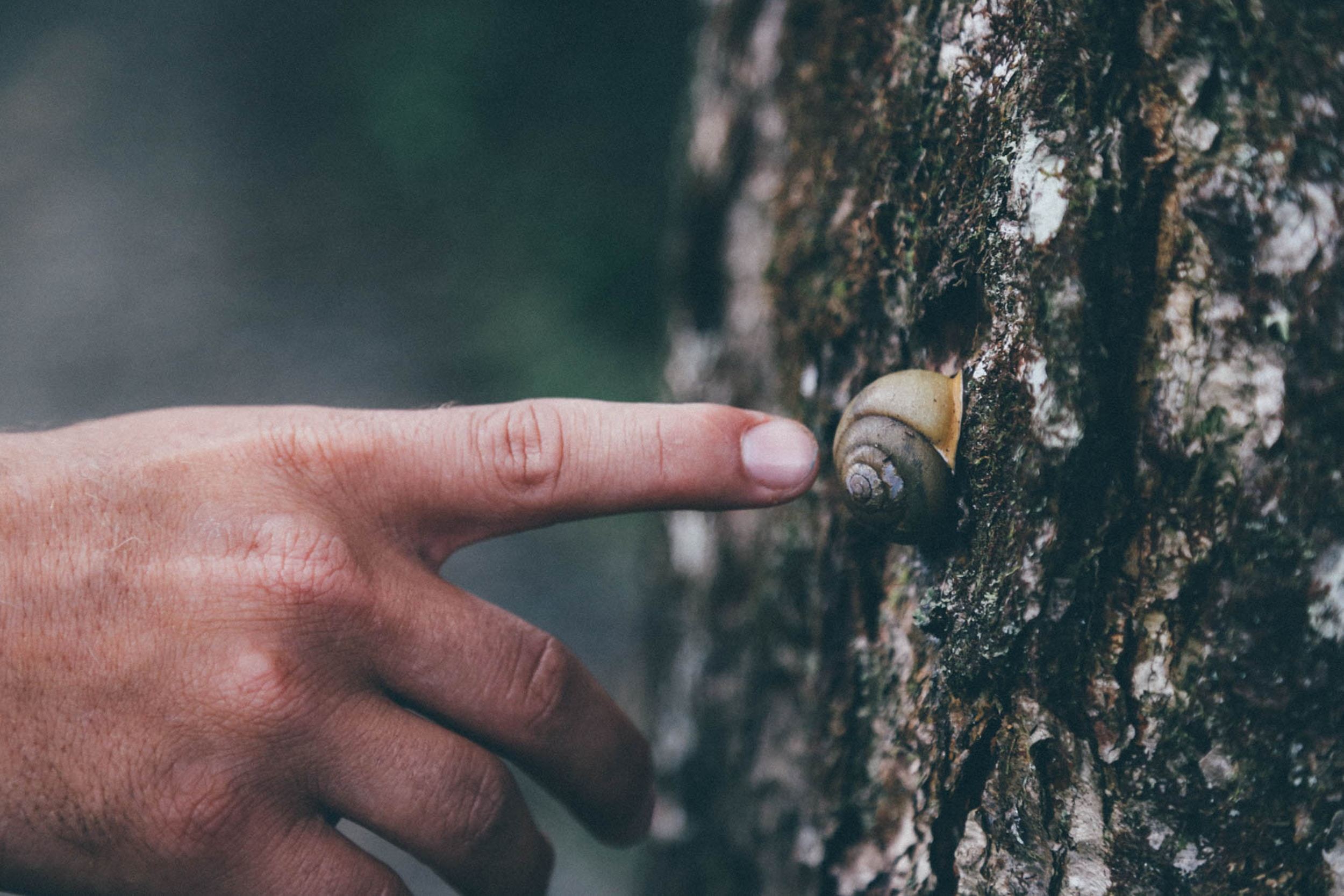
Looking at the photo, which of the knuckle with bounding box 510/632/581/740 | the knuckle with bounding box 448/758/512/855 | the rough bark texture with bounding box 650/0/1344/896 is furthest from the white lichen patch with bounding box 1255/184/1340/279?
the knuckle with bounding box 448/758/512/855

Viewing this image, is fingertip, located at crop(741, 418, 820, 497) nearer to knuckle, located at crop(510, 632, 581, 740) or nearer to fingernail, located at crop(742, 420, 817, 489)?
fingernail, located at crop(742, 420, 817, 489)

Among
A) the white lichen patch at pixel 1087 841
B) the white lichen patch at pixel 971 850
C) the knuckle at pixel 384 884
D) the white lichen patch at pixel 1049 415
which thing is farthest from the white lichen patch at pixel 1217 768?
the knuckle at pixel 384 884

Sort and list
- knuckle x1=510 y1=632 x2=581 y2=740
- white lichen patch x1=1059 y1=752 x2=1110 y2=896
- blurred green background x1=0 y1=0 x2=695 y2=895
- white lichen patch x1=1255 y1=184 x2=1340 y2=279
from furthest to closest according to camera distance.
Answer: blurred green background x1=0 y1=0 x2=695 y2=895
knuckle x1=510 y1=632 x2=581 y2=740
white lichen patch x1=1059 y1=752 x2=1110 y2=896
white lichen patch x1=1255 y1=184 x2=1340 y2=279

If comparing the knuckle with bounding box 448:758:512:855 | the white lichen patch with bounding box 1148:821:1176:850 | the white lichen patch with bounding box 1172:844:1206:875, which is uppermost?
Answer: the white lichen patch with bounding box 1148:821:1176:850

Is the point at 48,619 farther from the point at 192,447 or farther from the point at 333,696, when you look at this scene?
the point at 333,696

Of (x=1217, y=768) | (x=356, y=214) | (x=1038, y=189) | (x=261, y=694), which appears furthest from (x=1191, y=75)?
(x=356, y=214)

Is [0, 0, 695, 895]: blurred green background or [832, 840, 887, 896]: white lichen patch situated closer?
[832, 840, 887, 896]: white lichen patch
